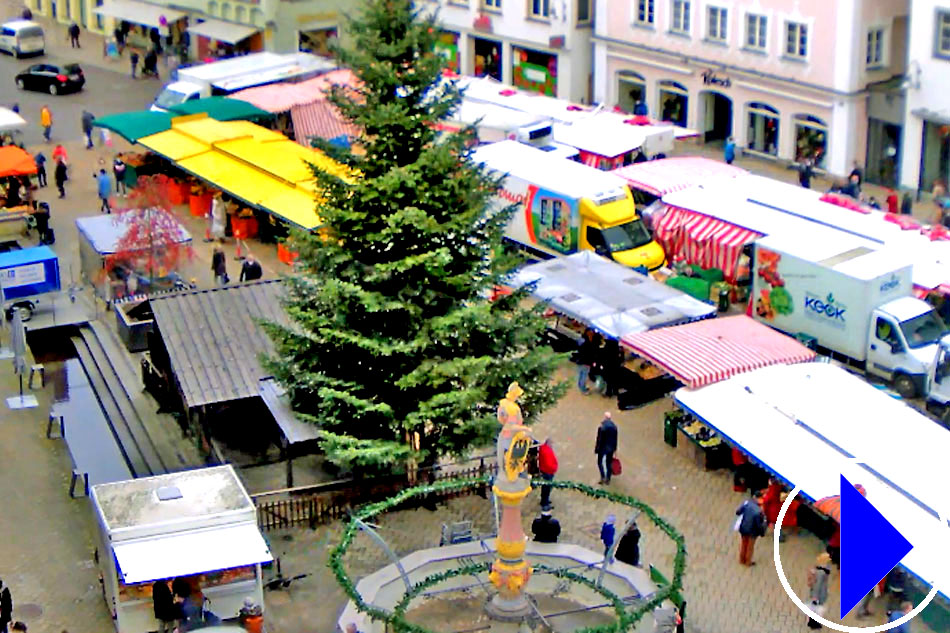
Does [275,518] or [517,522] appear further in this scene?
[275,518]

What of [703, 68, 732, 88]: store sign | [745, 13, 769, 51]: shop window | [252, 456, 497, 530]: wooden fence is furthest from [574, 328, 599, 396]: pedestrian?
[703, 68, 732, 88]: store sign

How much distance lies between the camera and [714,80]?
5281 centimetres

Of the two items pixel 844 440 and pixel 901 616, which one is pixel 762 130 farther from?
pixel 901 616

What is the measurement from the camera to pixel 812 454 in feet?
99.2

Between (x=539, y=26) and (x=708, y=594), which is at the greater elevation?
(x=539, y=26)

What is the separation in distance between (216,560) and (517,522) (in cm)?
472

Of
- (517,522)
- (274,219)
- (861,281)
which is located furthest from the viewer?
(274,219)

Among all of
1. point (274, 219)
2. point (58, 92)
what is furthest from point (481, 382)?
point (58, 92)

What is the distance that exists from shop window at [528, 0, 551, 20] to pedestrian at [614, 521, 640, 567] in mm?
32795

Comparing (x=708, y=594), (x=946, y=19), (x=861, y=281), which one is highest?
(x=946, y=19)

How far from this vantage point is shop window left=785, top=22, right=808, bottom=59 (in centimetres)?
4956

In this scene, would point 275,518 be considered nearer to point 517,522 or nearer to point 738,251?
point 517,522

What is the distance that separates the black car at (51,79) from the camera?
2443 inches

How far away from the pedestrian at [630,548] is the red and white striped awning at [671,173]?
17231 millimetres
